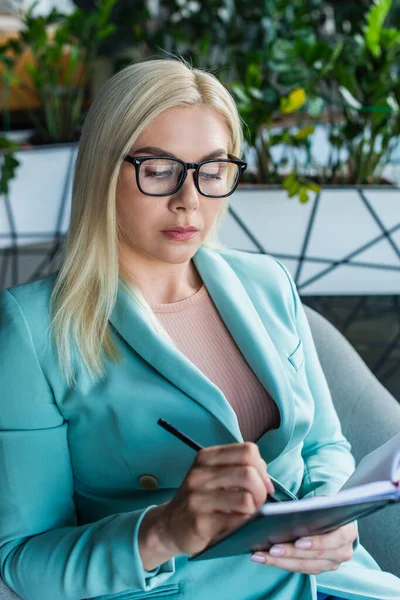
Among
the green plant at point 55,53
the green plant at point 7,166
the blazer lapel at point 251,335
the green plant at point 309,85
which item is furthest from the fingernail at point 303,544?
the green plant at point 55,53

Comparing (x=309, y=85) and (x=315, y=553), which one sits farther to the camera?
(x=309, y=85)

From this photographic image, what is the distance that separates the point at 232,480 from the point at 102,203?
45 centimetres

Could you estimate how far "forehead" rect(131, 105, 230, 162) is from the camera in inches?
44.8

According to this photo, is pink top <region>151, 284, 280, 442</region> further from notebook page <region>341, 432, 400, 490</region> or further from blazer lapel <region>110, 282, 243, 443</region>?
notebook page <region>341, 432, 400, 490</region>

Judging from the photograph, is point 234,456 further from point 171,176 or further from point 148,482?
point 171,176

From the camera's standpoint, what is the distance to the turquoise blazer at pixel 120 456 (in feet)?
3.47

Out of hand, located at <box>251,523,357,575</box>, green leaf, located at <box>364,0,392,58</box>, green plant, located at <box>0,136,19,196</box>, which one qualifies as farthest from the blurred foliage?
hand, located at <box>251,523,357,575</box>

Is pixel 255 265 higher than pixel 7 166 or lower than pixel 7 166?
higher

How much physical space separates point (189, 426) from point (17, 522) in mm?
257

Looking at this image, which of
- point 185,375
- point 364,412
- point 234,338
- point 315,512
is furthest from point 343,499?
point 364,412

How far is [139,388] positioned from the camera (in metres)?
1.13

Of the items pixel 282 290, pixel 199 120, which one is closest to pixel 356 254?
pixel 282 290

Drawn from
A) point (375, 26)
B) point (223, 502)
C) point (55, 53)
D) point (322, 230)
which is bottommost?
point (322, 230)

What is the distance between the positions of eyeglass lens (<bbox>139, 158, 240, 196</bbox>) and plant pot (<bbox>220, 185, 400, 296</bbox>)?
6.29 ft
